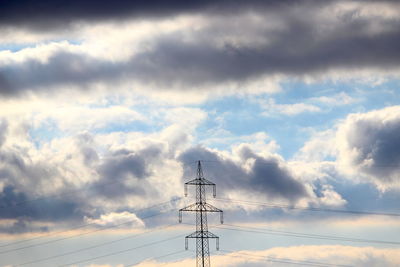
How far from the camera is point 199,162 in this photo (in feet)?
380

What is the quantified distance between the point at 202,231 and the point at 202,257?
7197 millimetres

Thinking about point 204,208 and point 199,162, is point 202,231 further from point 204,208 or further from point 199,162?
point 199,162

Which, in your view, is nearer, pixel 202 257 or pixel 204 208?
pixel 202 257

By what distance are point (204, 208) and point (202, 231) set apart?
5501 millimetres

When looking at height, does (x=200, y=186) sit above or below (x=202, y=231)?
above

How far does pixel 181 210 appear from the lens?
116 metres

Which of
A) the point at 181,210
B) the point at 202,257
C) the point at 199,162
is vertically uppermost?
the point at 199,162

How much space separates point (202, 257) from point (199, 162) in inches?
815

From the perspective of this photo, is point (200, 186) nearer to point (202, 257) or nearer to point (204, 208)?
point (204, 208)

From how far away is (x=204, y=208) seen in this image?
122125mm

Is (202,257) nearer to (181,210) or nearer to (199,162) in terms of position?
(181,210)

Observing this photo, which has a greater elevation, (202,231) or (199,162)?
(199,162)

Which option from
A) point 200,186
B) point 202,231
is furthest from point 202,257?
point 200,186

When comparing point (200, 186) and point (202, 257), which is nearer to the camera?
point (202, 257)
